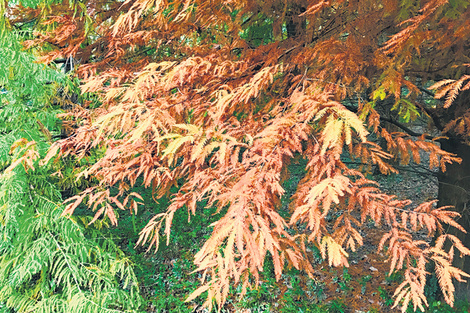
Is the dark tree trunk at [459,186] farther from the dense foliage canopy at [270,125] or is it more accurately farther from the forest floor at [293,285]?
the dense foliage canopy at [270,125]

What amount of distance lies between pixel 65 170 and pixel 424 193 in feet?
32.5

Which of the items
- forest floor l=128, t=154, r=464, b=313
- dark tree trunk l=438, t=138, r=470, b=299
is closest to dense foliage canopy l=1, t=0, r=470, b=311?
dark tree trunk l=438, t=138, r=470, b=299

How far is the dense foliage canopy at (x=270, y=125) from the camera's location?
1.75 metres

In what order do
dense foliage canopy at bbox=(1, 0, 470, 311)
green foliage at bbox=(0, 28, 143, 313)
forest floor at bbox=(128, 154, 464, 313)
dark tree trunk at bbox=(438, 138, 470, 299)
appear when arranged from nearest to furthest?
1. dense foliage canopy at bbox=(1, 0, 470, 311)
2. green foliage at bbox=(0, 28, 143, 313)
3. dark tree trunk at bbox=(438, 138, 470, 299)
4. forest floor at bbox=(128, 154, 464, 313)

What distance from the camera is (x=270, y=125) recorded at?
2.22 meters

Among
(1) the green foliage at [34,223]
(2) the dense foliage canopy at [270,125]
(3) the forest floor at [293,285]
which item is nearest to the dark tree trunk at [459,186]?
(3) the forest floor at [293,285]

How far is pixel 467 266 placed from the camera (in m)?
4.75

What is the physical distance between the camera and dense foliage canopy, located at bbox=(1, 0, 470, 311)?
1.75 metres

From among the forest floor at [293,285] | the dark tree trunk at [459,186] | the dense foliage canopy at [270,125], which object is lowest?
the forest floor at [293,285]

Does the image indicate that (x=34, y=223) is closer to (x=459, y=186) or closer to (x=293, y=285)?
(x=293, y=285)

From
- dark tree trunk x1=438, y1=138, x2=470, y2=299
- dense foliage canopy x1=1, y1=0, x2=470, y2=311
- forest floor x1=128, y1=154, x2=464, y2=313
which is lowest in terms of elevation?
forest floor x1=128, y1=154, x2=464, y2=313

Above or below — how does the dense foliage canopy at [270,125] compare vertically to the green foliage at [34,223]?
above

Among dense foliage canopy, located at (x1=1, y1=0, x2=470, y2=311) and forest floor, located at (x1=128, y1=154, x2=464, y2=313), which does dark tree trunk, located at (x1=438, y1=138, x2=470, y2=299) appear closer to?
forest floor, located at (x1=128, y1=154, x2=464, y2=313)

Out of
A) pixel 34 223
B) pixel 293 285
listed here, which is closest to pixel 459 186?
pixel 293 285
